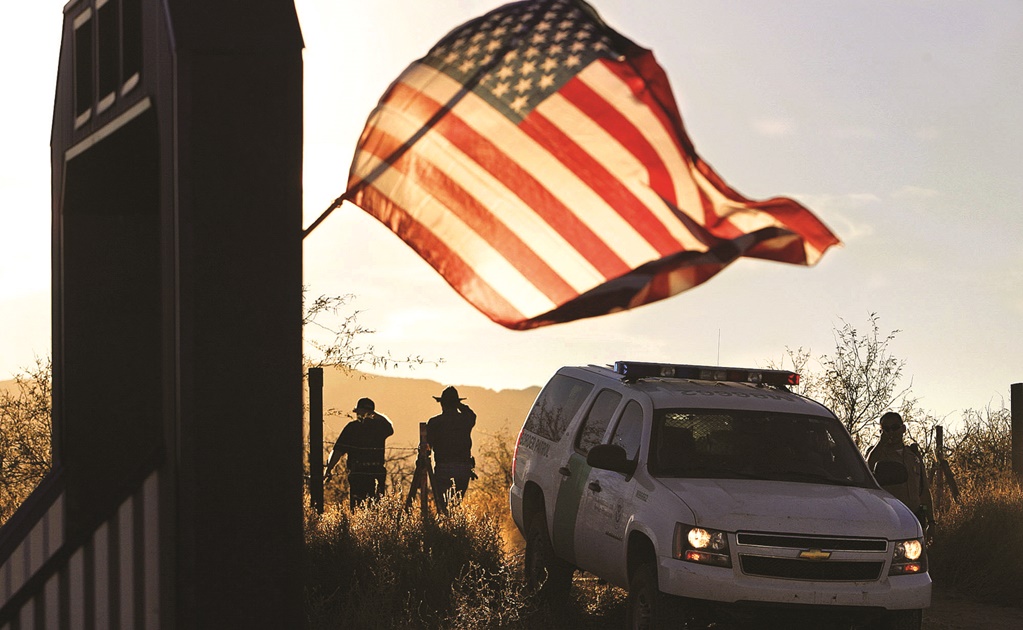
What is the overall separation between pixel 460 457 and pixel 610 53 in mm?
10842

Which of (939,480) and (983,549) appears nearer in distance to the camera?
(983,549)

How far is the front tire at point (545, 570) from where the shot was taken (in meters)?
10.6

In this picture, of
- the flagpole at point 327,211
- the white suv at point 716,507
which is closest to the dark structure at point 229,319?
the flagpole at point 327,211

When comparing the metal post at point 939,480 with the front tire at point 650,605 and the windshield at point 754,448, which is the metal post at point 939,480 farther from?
the front tire at point 650,605

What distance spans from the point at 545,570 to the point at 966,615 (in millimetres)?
3937

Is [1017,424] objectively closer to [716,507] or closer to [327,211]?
[716,507]

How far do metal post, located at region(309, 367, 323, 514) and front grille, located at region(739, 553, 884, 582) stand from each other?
7510mm

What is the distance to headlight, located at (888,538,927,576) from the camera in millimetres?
8469

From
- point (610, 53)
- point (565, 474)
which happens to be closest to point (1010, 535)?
point (565, 474)

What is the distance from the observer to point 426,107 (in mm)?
4770

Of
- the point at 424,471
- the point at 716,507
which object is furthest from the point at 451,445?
the point at 716,507

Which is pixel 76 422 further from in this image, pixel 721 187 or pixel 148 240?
pixel 721 187

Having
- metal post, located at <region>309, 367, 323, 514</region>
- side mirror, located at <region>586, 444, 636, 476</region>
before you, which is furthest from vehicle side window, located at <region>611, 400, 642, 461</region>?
metal post, located at <region>309, 367, 323, 514</region>

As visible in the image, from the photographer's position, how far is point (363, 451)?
15.3 m
